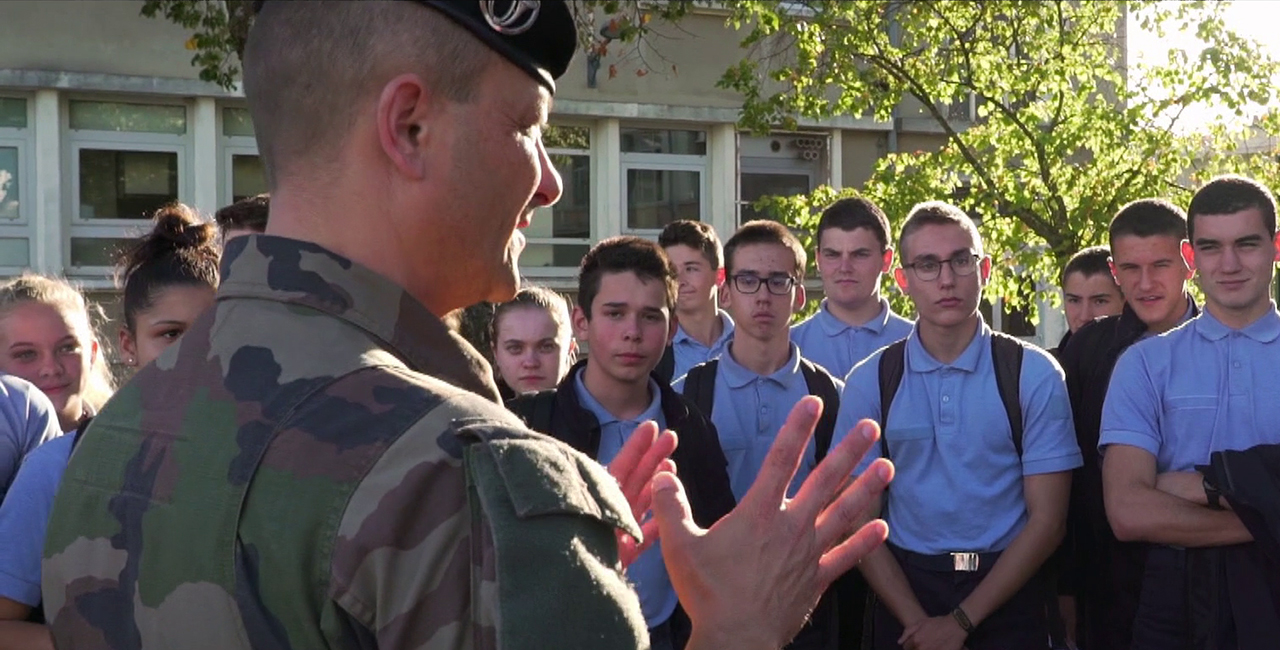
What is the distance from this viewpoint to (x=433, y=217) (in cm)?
161

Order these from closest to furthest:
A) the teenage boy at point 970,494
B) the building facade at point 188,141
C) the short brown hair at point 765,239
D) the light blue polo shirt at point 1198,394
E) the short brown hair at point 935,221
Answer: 1. the light blue polo shirt at point 1198,394
2. the teenage boy at point 970,494
3. the short brown hair at point 935,221
4. the short brown hair at point 765,239
5. the building facade at point 188,141

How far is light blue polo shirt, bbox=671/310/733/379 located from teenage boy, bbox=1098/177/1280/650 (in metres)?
2.14

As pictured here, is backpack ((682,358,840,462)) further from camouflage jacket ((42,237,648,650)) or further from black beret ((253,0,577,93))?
camouflage jacket ((42,237,648,650))

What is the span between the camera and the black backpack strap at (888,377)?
4.80 m

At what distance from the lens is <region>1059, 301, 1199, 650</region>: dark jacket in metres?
4.76

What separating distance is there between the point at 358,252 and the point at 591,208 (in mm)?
15863

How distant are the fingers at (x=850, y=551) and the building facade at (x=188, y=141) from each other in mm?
12194

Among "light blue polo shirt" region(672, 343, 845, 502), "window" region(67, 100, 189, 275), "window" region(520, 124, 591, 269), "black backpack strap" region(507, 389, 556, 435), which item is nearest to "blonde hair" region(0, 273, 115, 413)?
"black backpack strap" region(507, 389, 556, 435)

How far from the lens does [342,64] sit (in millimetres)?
1589

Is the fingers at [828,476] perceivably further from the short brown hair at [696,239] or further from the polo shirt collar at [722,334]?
the short brown hair at [696,239]

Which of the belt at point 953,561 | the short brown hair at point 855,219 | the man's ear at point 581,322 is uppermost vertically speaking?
the short brown hair at point 855,219

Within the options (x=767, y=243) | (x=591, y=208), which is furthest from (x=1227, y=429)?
(x=591, y=208)

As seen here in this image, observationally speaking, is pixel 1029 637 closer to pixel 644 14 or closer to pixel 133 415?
pixel 133 415

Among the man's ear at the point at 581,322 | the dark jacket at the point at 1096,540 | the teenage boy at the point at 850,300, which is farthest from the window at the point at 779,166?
the man's ear at the point at 581,322
